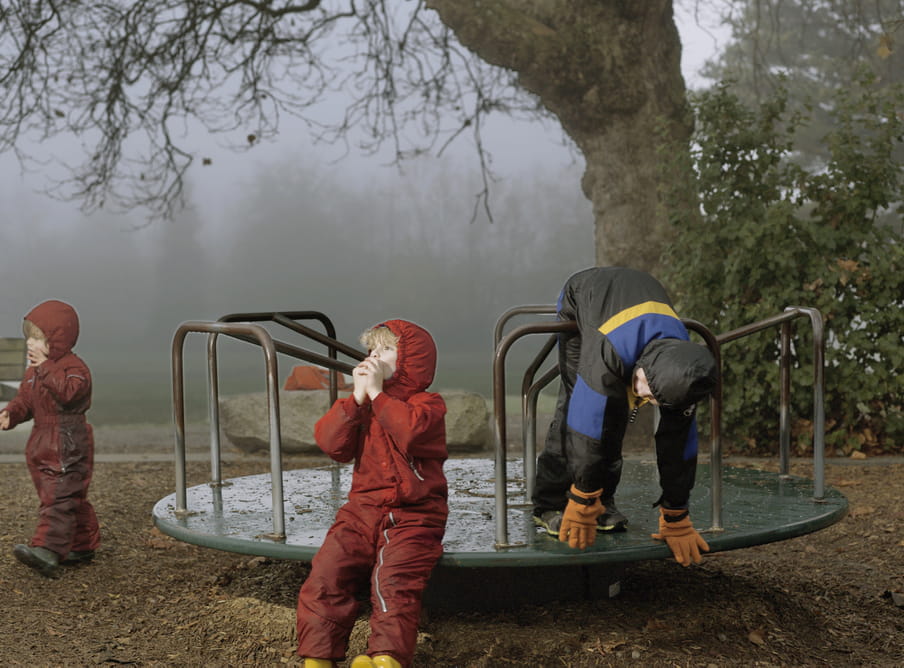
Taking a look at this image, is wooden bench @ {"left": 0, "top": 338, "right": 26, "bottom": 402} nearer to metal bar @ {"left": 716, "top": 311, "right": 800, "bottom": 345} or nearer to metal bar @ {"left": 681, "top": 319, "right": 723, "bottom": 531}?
metal bar @ {"left": 716, "top": 311, "right": 800, "bottom": 345}

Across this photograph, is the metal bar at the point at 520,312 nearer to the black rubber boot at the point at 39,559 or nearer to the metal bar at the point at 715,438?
the metal bar at the point at 715,438

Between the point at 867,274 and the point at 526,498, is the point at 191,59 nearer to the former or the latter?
the point at 867,274

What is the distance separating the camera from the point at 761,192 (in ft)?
25.7

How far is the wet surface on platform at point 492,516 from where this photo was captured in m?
3.20

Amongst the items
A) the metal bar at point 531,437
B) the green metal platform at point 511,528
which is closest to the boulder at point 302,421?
the green metal platform at point 511,528

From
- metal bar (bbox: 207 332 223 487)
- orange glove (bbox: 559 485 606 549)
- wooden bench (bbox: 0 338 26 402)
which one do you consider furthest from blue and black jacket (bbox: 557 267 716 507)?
wooden bench (bbox: 0 338 26 402)

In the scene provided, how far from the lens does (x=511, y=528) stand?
3598 mm

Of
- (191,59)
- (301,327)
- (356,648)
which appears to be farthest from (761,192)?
(191,59)

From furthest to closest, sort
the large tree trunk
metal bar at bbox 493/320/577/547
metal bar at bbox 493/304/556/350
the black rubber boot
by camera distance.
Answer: the large tree trunk < metal bar at bbox 493/304/556/350 < the black rubber boot < metal bar at bbox 493/320/577/547

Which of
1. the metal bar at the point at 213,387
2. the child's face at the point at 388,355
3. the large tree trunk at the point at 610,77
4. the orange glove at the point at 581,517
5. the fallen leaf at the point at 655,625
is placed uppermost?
the large tree trunk at the point at 610,77

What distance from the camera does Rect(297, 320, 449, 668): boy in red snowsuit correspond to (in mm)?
2914

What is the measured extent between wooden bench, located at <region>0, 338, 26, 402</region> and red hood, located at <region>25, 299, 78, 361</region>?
6006 mm

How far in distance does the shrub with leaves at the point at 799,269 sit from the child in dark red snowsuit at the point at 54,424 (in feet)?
15.8

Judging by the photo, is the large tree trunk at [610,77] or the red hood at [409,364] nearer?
the red hood at [409,364]
